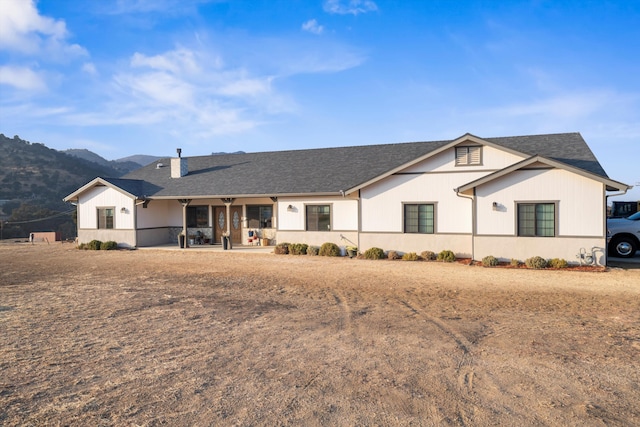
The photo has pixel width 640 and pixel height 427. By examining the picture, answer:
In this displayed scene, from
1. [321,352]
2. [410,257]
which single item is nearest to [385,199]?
[410,257]

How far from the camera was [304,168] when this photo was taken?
23484 mm

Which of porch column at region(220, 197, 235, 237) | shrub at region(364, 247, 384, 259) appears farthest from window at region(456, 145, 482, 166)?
porch column at region(220, 197, 235, 237)

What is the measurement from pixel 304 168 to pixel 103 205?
38.4ft

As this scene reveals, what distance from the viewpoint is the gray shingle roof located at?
2011 cm

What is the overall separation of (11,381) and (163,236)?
2071 cm

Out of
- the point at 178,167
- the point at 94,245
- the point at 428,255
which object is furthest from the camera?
the point at 178,167

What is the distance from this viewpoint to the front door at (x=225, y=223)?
24359mm

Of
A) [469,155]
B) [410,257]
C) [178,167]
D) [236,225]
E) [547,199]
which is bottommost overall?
[410,257]

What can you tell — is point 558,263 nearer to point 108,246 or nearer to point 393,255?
point 393,255

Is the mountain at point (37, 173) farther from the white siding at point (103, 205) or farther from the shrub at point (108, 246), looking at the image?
the shrub at point (108, 246)

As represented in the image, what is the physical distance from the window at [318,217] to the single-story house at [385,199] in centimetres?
5

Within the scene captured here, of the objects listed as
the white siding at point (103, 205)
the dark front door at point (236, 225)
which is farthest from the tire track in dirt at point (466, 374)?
the white siding at point (103, 205)

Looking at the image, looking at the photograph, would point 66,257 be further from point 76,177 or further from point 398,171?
point 76,177

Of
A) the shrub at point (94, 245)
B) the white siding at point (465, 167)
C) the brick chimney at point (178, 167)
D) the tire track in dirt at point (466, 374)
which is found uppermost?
the brick chimney at point (178, 167)
